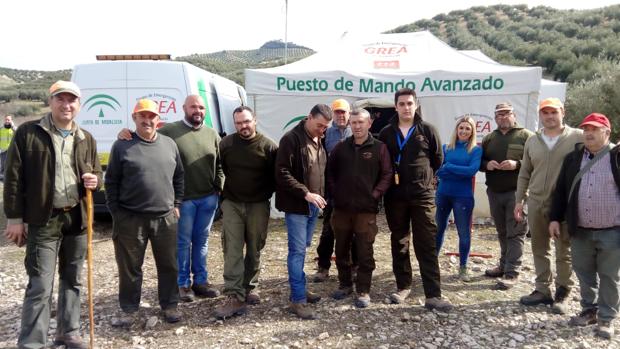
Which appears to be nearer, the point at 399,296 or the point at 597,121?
the point at 597,121

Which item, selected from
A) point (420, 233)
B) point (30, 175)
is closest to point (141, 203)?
point (30, 175)

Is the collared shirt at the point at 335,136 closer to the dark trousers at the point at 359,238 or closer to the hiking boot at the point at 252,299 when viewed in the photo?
the dark trousers at the point at 359,238

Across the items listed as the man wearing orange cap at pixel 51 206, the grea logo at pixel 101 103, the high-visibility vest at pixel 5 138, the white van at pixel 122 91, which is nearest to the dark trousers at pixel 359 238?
the man wearing orange cap at pixel 51 206

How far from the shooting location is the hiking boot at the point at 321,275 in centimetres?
488

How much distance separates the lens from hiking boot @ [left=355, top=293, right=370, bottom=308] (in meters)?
4.17

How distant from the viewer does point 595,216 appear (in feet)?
11.7

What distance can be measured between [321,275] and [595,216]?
2657 millimetres

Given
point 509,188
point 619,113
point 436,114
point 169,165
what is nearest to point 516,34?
point 619,113

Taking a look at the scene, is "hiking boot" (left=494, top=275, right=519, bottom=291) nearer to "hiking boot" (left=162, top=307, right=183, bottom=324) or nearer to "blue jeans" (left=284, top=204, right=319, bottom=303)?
"blue jeans" (left=284, top=204, right=319, bottom=303)

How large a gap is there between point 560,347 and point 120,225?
3.60 m

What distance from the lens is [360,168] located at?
155 inches

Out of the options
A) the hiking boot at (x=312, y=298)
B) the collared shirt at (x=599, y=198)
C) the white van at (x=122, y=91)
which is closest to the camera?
the collared shirt at (x=599, y=198)

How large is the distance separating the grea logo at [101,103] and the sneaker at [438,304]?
500 centimetres

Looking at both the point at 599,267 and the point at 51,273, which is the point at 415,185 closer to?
the point at 599,267
